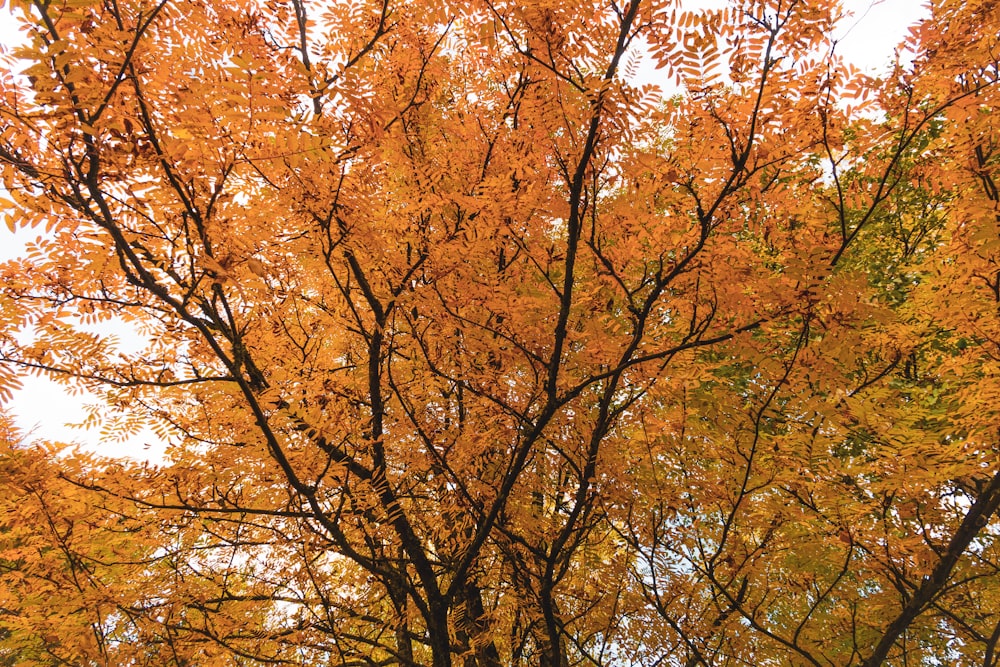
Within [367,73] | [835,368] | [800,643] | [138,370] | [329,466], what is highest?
[367,73]

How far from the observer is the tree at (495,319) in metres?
2.55

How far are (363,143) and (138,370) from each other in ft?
9.64

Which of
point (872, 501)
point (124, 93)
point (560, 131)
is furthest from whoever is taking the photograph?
point (872, 501)

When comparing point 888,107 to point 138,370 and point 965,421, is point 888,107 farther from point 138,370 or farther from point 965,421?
point 138,370

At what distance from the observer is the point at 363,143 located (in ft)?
10.8

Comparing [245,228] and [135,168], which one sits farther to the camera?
[245,228]

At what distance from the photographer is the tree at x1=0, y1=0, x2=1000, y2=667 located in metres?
2.55

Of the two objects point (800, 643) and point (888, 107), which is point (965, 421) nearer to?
point (888, 107)

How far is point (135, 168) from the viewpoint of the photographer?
2.56m

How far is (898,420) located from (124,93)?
18.4 feet

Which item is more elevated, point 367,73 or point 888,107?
point 367,73

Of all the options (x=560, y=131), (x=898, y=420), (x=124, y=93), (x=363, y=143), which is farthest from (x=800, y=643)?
(x=124, y=93)

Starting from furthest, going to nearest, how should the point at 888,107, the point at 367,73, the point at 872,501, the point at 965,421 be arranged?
the point at 872,501 < the point at 367,73 < the point at 965,421 < the point at 888,107

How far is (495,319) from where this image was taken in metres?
4.40
